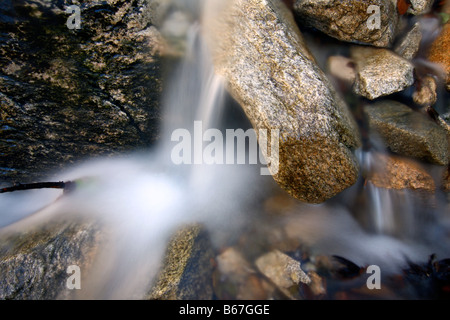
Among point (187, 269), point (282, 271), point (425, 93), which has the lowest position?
point (282, 271)

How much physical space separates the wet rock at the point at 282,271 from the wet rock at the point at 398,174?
1912 millimetres

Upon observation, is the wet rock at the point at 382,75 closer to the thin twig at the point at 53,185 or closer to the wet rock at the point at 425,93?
the wet rock at the point at 425,93

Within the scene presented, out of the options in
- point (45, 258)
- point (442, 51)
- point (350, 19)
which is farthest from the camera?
point (442, 51)

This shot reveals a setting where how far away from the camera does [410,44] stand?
4098mm

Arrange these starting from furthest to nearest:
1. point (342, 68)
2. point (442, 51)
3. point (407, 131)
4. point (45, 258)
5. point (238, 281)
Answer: point (442, 51) < point (342, 68) < point (407, 131) < point (238, 281) < point (45, 258)

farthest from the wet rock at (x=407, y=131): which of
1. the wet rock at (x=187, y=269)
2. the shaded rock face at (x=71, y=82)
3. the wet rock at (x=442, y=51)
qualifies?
the shaded rock face at (x=71, y=82)

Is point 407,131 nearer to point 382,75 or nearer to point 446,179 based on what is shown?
point 382,75

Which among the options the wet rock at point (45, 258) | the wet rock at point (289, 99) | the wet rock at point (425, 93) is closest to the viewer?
the wet rock at point (45, 258)

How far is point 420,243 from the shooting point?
363 centimetres

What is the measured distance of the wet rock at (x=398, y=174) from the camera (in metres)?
3.71

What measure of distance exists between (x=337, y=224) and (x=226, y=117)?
2.70 meters

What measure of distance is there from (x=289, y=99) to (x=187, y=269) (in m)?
2.68

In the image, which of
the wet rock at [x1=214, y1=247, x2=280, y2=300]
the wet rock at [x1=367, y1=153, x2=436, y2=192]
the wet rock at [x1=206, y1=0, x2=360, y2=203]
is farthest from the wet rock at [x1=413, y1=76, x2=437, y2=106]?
the wet rock at [x1=214, y1=247, x2=280, y2=300]

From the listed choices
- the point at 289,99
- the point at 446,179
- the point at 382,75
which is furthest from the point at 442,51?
the point at 289,99
